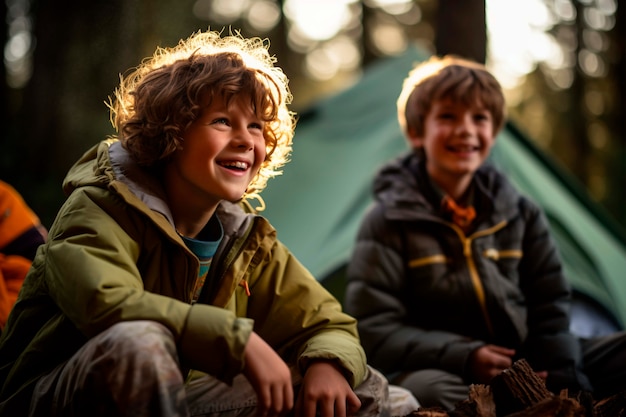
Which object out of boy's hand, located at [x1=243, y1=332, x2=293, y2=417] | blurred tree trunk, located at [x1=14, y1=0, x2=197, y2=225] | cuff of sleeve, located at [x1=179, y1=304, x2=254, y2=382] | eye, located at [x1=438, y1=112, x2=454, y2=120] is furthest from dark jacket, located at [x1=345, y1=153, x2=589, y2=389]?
blurred tree trunk, located at [x1=14, y1=0, x2=197, y2=225]

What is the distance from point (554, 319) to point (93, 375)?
1.77 m

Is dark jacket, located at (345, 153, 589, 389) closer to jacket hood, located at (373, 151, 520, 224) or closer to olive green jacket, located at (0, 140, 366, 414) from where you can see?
jacket hood, located at (373, 151, 520, 224)

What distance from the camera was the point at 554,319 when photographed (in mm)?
2506

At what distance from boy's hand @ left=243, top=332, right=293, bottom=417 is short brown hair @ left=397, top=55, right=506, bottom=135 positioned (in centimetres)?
152

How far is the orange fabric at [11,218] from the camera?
93.0 inches

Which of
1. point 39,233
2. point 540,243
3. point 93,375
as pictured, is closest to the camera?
point 93,375

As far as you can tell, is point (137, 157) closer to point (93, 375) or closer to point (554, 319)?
point (93, 375)

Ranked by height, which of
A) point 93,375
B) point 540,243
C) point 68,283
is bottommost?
point 540,243

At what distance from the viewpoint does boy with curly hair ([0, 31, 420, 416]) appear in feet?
4.58

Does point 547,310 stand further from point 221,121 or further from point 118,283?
point 118,283

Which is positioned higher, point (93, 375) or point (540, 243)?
point (93, 375)

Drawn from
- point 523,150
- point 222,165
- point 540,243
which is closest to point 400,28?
point 523,150

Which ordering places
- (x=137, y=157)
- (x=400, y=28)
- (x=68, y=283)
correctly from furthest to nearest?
(x=400, y=28)
(x=137, y=157)
(x=68, y=283)

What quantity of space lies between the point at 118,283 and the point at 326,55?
15.1 metres
